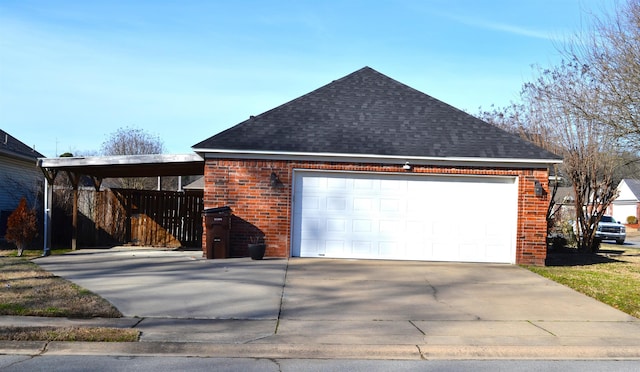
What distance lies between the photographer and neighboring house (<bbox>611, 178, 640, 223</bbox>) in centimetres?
5853

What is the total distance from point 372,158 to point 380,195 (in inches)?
40.2

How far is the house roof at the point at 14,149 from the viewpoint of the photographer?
20.1 m

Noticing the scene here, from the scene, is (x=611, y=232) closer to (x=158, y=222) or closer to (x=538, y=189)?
(x=538, y=189)

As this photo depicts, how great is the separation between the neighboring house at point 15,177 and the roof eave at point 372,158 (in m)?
8.84

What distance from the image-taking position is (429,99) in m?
17.4

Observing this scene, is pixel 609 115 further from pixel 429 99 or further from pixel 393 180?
pixel 393 180

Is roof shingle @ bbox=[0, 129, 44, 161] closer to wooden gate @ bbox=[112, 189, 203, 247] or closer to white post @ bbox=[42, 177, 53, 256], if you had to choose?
wooden gate @ bbox=[112, 189, 203, 247]

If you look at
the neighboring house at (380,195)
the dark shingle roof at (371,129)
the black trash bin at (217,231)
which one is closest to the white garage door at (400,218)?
the neighboring house at (380,195)

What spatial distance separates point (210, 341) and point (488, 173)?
985 centimetres

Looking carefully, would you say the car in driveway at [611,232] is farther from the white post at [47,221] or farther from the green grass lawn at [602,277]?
the white post at [47,221]

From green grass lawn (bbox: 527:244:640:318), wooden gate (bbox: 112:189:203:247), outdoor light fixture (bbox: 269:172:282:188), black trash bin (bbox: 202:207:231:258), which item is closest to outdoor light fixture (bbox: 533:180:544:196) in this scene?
green grass lawn (bbox: 527:244:640:318)

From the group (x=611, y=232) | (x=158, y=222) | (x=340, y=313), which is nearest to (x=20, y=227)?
(x=158, y=222)

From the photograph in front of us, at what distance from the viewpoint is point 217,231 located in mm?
14359

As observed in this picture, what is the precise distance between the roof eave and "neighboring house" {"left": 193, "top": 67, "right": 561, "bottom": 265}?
26 mm
